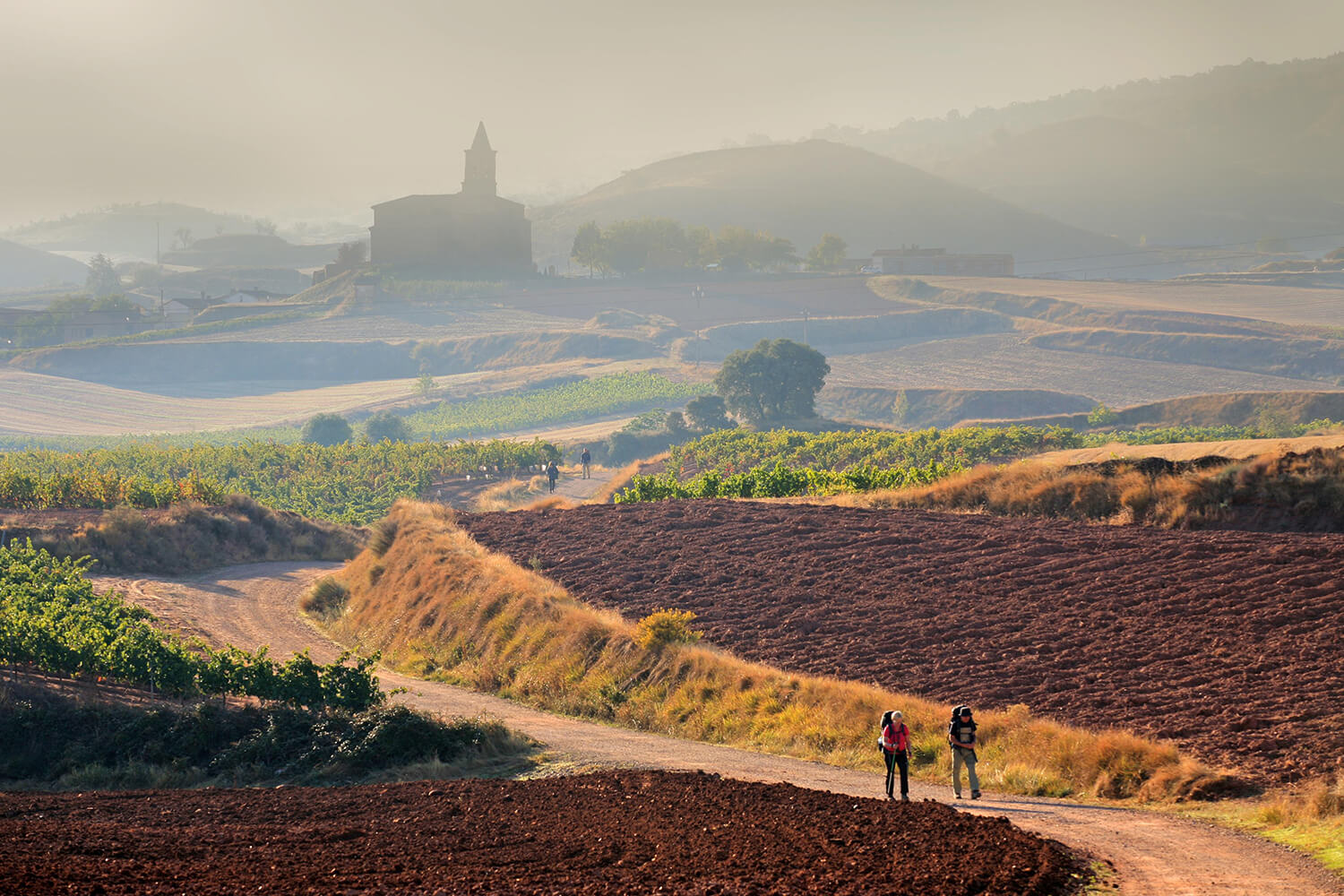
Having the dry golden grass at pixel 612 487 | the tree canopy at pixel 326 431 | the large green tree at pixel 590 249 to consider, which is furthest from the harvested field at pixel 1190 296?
the dry golden grass at pixel 612 487

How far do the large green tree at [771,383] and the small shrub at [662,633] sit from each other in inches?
2853

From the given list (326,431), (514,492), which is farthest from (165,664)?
(326,431)

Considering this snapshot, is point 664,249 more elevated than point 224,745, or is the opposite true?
point 664,249

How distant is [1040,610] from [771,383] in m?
74.9

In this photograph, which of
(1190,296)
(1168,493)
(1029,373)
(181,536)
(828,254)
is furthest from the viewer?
(828,254)

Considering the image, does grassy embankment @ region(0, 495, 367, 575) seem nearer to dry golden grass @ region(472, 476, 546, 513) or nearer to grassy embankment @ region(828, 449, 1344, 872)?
dry golden grass @ region(472, 476, 546, 513)

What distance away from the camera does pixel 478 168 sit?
183m

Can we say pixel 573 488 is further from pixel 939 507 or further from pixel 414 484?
pixel 939 507

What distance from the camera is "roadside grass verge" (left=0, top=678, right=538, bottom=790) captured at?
18.4 metres

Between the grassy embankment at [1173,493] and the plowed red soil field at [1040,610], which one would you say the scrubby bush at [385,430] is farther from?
the grassy embankment at [1173,493]

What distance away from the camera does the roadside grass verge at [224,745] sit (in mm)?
18375

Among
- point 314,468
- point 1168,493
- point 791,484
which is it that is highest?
point 1168,493

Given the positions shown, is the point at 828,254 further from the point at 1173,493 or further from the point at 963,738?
the point at 963,738

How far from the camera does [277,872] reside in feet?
35.9
